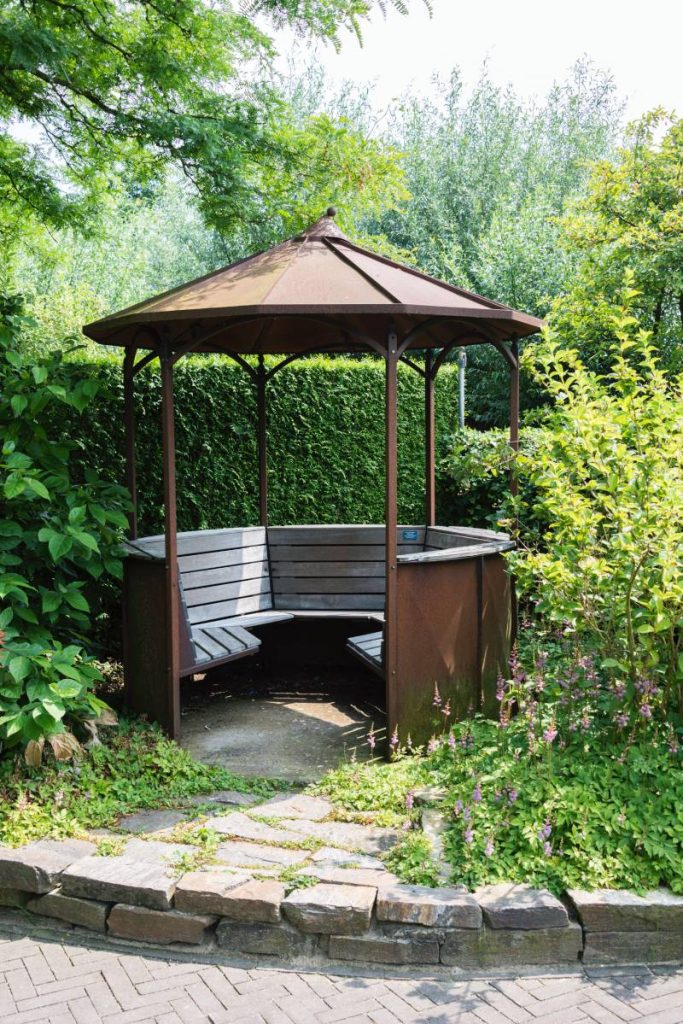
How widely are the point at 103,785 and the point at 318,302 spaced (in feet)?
8.64

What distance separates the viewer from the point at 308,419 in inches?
322

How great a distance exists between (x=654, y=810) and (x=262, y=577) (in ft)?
11.7

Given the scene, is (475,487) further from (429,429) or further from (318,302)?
(318,302)

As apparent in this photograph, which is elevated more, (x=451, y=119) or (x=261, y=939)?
(x=451, y=119)

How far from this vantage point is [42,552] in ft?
15.6

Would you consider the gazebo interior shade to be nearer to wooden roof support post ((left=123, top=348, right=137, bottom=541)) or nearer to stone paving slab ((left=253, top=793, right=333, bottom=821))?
wooden roof support post ((left=123, top=348, right=137, bottom=541))

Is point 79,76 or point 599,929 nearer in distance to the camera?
point 599,929

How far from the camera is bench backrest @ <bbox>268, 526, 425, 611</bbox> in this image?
21.1 ft

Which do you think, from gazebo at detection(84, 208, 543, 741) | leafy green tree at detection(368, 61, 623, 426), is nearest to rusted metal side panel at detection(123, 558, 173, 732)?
gazebo at detection(84, 208, 543, 741)

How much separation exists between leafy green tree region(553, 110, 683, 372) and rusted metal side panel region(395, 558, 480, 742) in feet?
16.0

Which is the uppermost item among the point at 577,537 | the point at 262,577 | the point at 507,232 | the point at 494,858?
the point at 507,232

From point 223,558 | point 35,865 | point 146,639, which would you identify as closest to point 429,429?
point 223,558

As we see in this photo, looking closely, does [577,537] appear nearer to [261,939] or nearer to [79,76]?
[261,939]

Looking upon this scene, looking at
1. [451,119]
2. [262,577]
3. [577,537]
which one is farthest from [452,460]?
[451,119]
